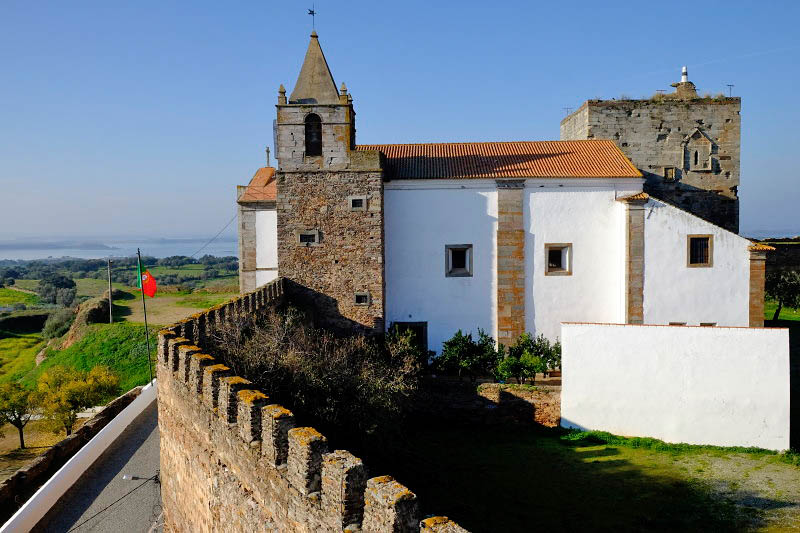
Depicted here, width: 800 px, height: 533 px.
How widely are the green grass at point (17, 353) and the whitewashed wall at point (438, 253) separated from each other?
22.6 m

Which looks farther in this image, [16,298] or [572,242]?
[16,298]

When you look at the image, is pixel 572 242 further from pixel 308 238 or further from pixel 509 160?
pixel 308 238

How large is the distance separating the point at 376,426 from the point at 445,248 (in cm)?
949

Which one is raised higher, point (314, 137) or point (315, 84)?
point (315, 84)

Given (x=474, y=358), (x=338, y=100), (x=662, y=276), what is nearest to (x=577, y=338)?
(x=474, y=358)

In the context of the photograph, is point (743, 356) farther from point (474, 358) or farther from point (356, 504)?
point (356, 504)

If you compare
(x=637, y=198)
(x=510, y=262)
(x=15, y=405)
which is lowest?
(x=15, y=405)

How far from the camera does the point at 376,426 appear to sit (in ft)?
39.6

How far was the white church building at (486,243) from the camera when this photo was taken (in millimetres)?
19453

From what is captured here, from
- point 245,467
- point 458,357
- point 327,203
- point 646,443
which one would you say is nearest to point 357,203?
point 327,203

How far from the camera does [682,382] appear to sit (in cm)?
1672

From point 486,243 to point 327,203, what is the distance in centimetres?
533

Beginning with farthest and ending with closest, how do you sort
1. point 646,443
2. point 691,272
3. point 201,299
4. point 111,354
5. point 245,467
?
point 201,299
point 111,354
point 691,272
point 646,443
point 245,467

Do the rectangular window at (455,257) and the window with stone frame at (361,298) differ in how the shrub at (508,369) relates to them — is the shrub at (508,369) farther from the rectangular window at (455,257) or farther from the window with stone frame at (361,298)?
the window with stone frame at (361,298)
